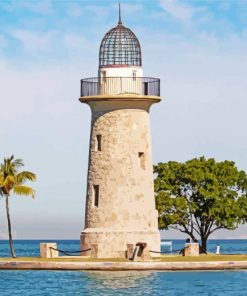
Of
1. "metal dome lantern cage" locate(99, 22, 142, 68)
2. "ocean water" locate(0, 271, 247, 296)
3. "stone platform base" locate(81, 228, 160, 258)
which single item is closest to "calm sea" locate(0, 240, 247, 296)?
"ocean water" locate(0, 271, 247, 296)

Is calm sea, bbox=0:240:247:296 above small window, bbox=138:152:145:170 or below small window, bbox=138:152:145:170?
below

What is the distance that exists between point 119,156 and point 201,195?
41.6 ft

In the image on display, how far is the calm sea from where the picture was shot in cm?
5075

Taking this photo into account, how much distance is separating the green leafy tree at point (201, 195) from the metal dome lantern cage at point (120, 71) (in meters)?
11.2

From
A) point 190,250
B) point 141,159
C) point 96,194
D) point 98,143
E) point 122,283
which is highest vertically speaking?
point 98,143

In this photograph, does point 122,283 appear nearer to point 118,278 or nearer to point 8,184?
point 118,278

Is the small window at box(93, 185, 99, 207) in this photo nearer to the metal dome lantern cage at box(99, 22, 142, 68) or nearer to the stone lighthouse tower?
the stone lighthouse tower

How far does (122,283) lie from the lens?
5278cm

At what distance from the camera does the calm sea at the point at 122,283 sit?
50.8 m

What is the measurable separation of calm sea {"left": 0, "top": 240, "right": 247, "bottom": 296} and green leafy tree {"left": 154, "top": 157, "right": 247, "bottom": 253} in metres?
14.5

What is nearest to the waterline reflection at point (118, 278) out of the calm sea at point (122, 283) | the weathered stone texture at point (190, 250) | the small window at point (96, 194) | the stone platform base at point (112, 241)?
the calm sea at point (122, 283)

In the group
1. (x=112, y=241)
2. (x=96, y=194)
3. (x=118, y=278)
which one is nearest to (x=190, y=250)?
(x=112, y=241)

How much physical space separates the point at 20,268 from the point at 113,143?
8.47 metres

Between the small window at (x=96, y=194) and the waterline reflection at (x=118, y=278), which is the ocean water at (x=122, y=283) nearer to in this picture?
the waterline reflection at (x=118, y=278)
